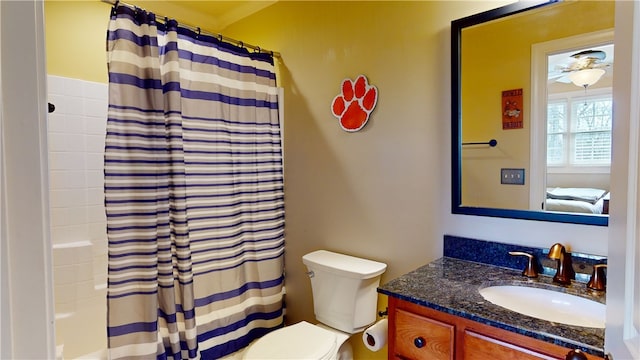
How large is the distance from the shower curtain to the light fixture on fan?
1.57 meters

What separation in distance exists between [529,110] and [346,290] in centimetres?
118

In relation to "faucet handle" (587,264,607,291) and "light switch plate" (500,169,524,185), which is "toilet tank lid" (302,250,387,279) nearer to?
"light switch plate" (500,169,524,185)

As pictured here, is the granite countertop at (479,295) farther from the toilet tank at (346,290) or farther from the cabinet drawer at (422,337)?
the toilet tank at (346,290)

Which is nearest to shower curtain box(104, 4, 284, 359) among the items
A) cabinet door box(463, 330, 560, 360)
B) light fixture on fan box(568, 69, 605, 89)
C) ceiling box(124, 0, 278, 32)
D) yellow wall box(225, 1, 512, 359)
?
yellow wall box(225, 1, 512, 359)

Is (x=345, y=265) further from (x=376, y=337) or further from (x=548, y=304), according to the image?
(x=548, y=304)

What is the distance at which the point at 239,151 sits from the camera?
202 cm

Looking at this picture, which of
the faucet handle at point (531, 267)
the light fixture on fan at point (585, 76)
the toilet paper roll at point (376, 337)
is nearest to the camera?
the light fixture on fan at point (585, 76)

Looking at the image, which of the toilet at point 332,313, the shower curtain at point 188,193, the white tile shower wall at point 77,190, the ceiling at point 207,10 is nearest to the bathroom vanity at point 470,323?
the toilet at point 332,313

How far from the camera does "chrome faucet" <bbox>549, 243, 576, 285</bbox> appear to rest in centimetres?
124

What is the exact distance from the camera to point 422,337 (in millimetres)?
1168

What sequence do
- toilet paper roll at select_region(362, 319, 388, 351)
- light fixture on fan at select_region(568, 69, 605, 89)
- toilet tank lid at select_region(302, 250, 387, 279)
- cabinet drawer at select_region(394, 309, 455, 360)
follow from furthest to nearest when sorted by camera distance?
toilet tank lid at select_region(302, 250, 387, 279) < toilet paper roll at select_region(362, 319, 388, 351) < light fixture on fan at select_region(568, 69, 605, 89) < cabinet drawer at select_region(394, 309, 455, 360)

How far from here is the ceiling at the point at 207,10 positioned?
2.43 m

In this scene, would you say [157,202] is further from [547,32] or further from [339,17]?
[547,32]

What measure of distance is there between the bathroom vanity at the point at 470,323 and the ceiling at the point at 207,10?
2073 mm
